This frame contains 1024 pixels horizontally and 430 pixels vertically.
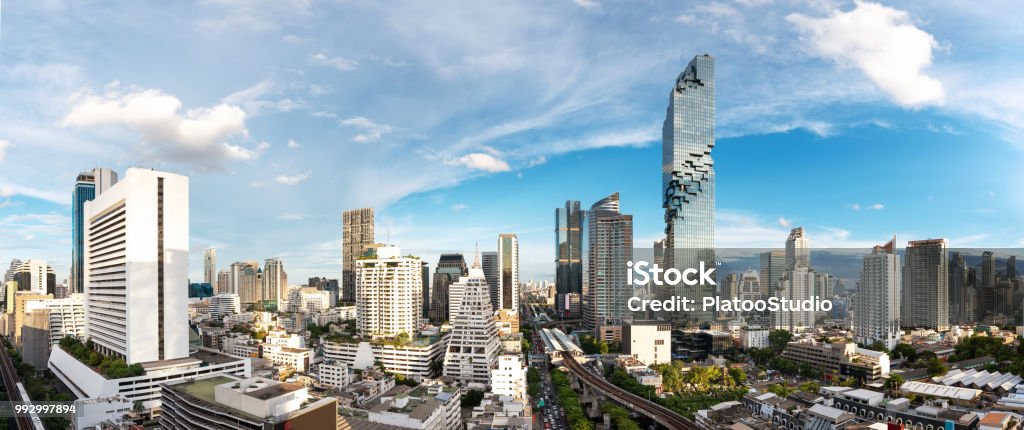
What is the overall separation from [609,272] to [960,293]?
71.9 feet

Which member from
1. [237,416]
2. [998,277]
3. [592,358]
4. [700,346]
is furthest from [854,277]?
[237,416]

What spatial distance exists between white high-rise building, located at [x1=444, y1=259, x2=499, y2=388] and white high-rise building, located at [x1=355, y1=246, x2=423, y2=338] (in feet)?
16.4

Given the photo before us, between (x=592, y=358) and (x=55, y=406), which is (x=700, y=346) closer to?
(x=592, y=358)

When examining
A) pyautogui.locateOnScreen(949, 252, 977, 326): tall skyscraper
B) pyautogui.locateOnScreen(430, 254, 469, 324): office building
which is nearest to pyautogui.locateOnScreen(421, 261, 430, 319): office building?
pyautogui.locateOnScreen(430, 254, 469, 324): office building

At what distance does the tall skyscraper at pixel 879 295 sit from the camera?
30767 millimetres

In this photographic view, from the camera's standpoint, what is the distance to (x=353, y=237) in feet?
174

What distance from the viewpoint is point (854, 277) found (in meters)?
33.1

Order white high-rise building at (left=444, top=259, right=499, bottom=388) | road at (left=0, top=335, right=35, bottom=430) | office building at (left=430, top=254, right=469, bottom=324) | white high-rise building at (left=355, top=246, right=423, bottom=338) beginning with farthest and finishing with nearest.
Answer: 1. office building at (left=430, top=254, right=469, bottom=324)
2. white high-rise building at (left=355, top=246, right=423, bottom=338)
3. white high-rise building at (left=444, top=259, right=499, bottom=388)
4. road at (left=0, top=335, right=35, bottom=430)

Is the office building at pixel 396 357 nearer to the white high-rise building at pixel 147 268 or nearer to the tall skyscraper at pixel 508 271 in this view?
the white high-rise building at pixel 147 268

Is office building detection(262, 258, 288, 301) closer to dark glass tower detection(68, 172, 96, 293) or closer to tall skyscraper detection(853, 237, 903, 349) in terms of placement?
dark glass tower detection(68, 172, 96, 293)

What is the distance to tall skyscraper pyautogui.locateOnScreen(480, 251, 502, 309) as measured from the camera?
176 feet

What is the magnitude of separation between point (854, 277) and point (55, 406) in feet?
127

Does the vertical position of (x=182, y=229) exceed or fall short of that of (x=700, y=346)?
it exceeds it

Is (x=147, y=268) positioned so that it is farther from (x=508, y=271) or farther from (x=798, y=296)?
(x=508, y=271)
